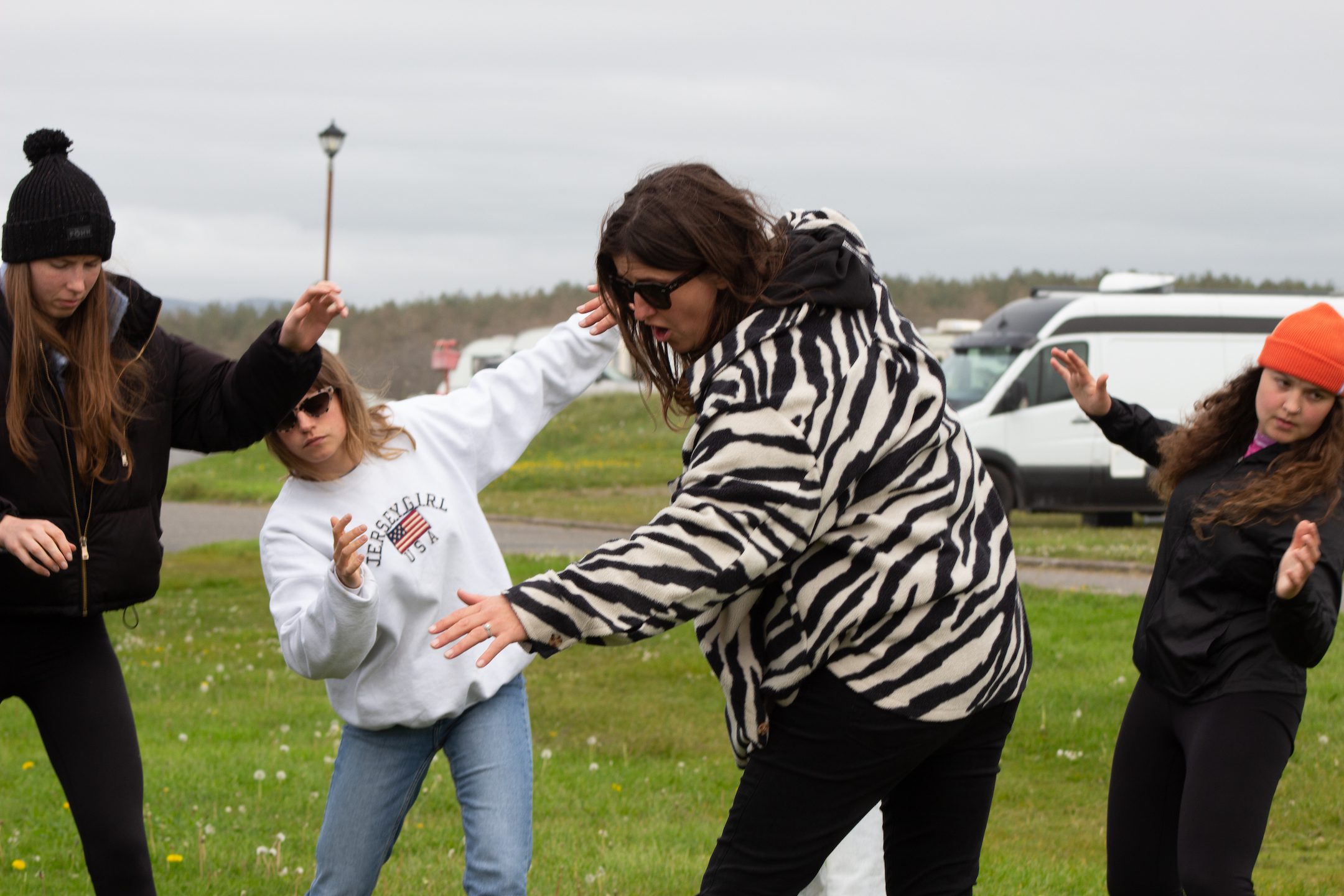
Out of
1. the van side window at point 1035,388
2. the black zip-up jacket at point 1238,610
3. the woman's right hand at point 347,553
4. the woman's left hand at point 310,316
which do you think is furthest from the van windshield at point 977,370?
the woman's right hand at point 347,553

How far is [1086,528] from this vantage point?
20.2 metres

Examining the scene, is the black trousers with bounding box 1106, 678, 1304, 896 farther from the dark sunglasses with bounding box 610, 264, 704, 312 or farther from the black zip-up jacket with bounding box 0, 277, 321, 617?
the black zip-up jacket with bounding box 0, 277, 321, 617

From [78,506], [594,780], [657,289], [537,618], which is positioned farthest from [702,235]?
[594,780]

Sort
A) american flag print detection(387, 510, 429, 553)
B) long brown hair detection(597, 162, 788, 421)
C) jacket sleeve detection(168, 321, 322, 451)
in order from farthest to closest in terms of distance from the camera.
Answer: american flag print detection(387, 510, 429, 553) < jacket sleeve detection(168, 321, 322, 451) < long brown hair detection(597, 162, 788, 421)

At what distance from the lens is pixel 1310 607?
364cm

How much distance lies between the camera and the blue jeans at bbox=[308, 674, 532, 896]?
3.78m

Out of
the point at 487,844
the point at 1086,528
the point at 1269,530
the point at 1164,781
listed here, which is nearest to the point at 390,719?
the point at 487,844

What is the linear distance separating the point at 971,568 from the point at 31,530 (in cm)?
214

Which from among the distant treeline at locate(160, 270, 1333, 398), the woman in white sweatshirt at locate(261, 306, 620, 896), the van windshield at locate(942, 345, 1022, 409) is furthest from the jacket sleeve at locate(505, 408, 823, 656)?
the distant treeline at locate(160, 270, 1333, 398)

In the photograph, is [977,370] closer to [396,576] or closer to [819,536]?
[396,576]

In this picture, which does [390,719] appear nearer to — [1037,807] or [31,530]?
[31,530]

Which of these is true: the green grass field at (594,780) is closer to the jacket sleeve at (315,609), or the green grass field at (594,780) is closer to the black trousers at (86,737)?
the black trousers at (86,737)

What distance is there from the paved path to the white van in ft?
16.9

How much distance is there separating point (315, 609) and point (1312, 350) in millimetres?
2677
